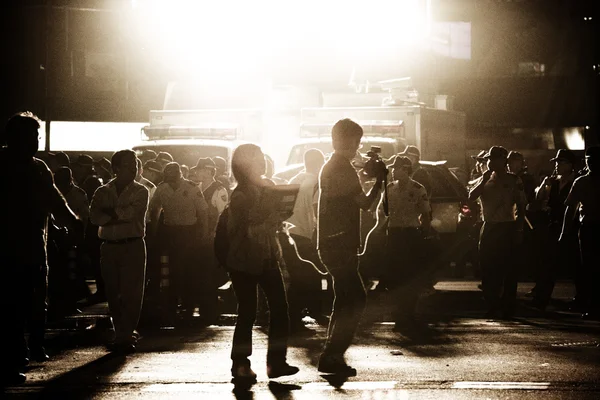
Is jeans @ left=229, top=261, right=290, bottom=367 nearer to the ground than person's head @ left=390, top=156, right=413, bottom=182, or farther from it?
nearer to the ground

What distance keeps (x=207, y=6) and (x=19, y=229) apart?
28.3 m

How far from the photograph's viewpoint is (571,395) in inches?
332

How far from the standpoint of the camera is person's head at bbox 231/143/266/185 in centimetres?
953

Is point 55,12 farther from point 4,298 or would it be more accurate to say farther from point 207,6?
point 4,298

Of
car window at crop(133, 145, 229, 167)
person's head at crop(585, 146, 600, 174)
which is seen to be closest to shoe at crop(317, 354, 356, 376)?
person's head at crop(585, 146, 600, 174)

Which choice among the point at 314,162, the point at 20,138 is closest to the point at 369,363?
the point at 20,138

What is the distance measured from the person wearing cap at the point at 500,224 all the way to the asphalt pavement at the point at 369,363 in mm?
371

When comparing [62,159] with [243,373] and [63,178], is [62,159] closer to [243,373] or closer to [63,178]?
[63,178]

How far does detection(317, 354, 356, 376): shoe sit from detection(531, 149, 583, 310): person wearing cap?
5.99 meters

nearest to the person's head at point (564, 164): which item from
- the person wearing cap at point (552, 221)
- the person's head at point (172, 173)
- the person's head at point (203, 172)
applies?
the person wearing cap at point (552, 221)

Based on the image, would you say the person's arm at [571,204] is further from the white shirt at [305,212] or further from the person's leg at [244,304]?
the person's leg at [244,304]

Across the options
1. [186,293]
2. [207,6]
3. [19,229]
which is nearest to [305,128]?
[186,293]

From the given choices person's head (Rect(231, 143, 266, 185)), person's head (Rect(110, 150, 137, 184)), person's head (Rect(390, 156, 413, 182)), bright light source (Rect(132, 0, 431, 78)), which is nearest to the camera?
person's head (Rect(231, 143, 266, 185))

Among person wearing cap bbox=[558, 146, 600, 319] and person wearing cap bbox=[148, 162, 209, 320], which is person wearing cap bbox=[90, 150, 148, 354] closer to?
person wearing cap bbox=[148, 162, 209, 320]
